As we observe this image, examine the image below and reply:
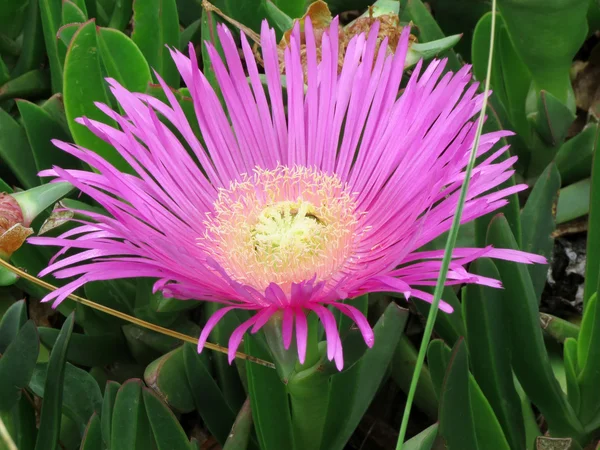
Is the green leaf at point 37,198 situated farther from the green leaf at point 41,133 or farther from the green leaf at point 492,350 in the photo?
the green leaf at point 492,350

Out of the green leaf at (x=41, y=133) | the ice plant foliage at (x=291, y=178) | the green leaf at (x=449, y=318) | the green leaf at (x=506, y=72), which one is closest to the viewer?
the ice plant foliage at (x=291, y=178)

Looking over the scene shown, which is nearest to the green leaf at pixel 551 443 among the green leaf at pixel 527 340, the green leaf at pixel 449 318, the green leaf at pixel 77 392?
the green leaf at pixel 527 340

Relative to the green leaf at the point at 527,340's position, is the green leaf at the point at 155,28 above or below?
above

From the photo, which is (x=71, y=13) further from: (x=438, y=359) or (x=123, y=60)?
(x=438, y=359)

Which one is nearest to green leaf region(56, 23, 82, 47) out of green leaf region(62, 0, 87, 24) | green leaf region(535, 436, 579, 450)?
green leaf region(62, 0, 87, 24)

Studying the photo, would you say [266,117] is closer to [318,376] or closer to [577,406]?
[318,376]

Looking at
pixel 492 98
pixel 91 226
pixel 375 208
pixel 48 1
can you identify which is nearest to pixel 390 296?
pixel 375 208

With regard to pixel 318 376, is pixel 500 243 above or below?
above
